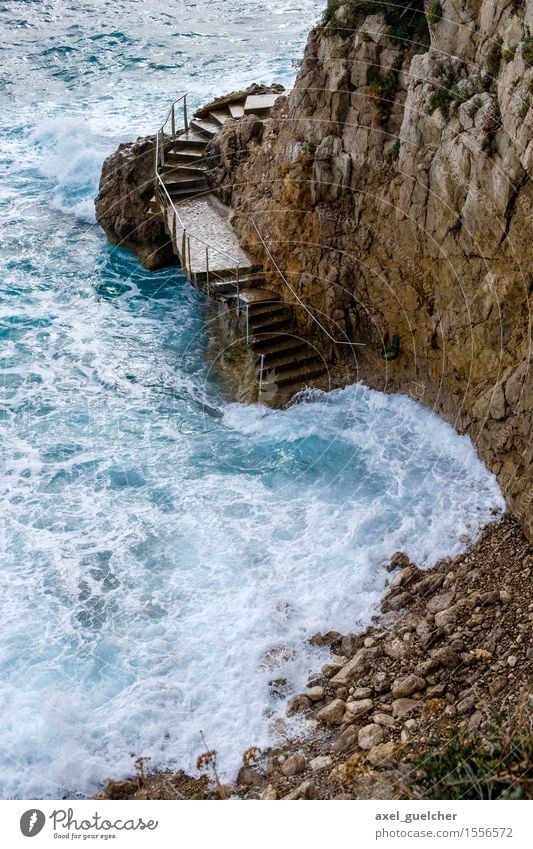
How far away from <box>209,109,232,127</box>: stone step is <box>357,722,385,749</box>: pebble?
61.2 feet

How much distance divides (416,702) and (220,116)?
1920 centimetres

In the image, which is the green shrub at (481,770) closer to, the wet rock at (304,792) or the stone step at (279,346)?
the wet rock at (304,792)

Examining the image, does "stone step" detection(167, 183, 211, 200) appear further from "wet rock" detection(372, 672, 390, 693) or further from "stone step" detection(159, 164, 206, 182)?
"wet rock" detection(372, 672, 390, 693)

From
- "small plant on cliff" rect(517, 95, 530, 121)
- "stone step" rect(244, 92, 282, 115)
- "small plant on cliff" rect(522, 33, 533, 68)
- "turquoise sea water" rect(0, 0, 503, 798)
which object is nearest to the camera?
"turquoise sea water" rect(0, 0, 503, 798)

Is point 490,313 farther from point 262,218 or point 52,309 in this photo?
point 52,309

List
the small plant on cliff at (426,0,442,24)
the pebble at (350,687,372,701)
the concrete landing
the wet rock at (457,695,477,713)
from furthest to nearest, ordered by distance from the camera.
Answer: the concrete landing, the small plant on cliff at (426,0,442,24), the pebble at (350,687,372,701), the wet rock at (457,695,477,713)

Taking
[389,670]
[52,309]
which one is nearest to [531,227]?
[389,670]

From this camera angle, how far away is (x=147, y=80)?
138 feet

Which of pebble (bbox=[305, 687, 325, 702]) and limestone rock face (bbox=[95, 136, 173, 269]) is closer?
pebble (bbox=[305, 687, 325, 702])

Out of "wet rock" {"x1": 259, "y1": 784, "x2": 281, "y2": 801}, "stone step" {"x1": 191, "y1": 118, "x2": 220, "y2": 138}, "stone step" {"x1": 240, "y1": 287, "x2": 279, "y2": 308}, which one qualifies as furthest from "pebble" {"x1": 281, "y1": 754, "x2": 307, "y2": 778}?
"stone step" {"x1": 191, "y1": 118, "x2": 220, "y2": 138}

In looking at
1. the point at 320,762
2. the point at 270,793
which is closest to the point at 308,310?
the point at 320,762

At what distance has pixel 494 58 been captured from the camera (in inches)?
667

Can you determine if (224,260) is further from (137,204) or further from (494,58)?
(494,58)

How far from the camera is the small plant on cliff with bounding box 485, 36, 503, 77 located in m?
16.8
